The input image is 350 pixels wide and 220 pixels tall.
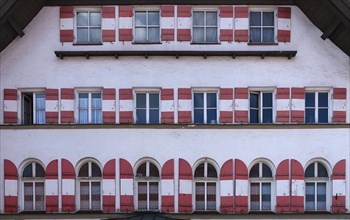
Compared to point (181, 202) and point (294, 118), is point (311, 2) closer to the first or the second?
point (294, 118)

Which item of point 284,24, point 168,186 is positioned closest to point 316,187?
point 168,186

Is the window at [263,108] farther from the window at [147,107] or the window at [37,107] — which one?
the window at [37,107]

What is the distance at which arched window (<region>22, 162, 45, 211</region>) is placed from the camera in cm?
1683

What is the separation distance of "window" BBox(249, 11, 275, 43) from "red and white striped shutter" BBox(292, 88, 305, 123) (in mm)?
2114

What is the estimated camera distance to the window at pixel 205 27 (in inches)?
667

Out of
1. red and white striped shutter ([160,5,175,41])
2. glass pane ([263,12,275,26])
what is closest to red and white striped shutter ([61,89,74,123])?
red and white striped shutter ([160,5,175,41])

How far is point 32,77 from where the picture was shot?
55.3ft

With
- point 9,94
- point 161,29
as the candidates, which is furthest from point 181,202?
point 9,94

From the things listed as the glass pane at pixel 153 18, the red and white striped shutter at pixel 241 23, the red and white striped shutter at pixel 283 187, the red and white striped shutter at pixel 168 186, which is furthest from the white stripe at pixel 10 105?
the red and white striped shutter at pixel 283 187

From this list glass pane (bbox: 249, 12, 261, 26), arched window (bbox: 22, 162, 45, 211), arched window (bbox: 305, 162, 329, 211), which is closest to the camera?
arched window (bbox: 305, 162, 329, 211)

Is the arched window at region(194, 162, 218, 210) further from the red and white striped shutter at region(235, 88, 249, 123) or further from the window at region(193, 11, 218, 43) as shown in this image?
the window at region(193, 11, 218, 43)

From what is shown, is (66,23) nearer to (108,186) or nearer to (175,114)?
(175,114)

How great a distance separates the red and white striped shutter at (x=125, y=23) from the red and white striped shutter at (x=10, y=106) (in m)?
4.48

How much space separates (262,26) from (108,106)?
6.45m
